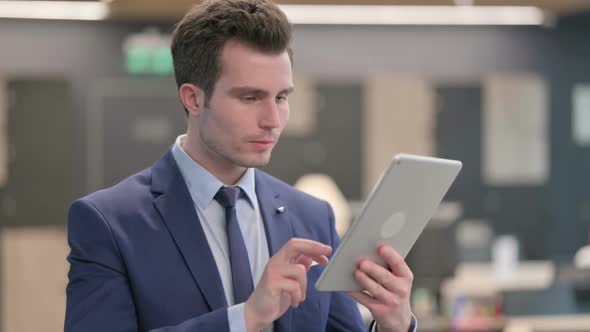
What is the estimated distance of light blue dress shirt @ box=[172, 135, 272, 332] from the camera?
193 cm

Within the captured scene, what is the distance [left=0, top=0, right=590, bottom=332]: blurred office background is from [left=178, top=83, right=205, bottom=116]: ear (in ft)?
15.0

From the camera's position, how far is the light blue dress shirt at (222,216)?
1.93 metres

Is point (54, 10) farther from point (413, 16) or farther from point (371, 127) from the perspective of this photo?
point (413, 16)

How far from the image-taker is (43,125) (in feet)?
24.1

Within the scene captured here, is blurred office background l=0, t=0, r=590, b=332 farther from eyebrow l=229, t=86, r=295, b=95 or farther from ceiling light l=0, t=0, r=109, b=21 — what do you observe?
eyebrow l=229, t=86, r=295, b=95

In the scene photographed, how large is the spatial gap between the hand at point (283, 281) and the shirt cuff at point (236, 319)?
0.08 ft

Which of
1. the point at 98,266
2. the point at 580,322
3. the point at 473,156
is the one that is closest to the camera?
the point at 98,266

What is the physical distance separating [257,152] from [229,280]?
245mm

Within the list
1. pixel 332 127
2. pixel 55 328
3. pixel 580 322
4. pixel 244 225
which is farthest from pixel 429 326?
pixel 244 225

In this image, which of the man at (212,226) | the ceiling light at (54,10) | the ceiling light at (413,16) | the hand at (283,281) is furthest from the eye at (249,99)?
the ceiling light at (413,16)

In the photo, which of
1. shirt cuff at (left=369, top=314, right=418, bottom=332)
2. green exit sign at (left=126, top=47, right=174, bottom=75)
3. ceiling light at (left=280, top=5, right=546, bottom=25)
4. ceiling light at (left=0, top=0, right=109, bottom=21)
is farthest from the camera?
ceiling light at (left=280, top=5, right=546, bottom=25)

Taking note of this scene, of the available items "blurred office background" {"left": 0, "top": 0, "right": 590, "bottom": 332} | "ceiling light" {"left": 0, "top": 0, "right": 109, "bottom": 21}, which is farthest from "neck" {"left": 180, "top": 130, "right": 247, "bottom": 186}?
"ceiling light" {"left": 0, "top": 0, "right": 109, "bottom": 21}

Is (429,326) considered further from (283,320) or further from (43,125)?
(283,320)

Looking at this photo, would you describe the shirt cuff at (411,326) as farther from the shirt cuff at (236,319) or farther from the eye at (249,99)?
the eye at (249,99)
